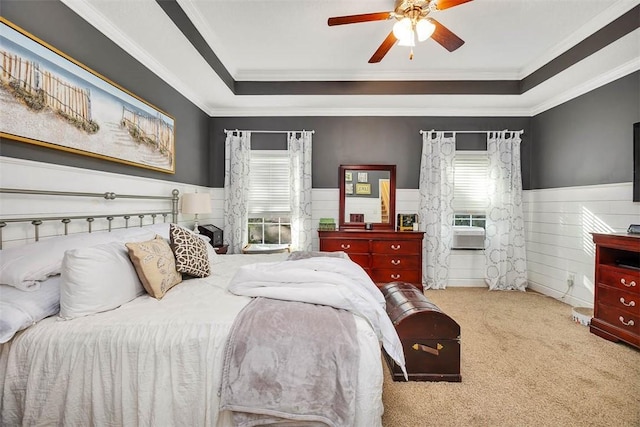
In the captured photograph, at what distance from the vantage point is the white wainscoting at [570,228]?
314 centimetres

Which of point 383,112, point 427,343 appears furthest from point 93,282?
point 383,112

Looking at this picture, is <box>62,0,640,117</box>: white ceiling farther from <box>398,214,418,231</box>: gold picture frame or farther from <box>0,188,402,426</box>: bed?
<box>0,188,402,426</box>: bed

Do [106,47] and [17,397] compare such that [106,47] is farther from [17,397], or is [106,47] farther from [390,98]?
[390,98]

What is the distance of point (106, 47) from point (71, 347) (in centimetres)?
230

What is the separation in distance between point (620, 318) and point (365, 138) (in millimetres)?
3496

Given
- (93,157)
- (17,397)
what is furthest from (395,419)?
(93,157)

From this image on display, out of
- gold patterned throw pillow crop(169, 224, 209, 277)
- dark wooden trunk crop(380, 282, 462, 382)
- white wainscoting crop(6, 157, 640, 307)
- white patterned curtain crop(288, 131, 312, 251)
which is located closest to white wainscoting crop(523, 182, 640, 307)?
white wainscoting crop(6, 157, 640, 307)

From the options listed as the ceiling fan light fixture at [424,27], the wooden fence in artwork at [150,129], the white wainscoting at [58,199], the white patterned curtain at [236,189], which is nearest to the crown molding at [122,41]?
the wooden fence in artwork at [150,129]

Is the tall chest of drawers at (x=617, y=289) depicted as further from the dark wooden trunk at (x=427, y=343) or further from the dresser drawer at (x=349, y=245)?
the dresser drawer at (x=349, y=245)

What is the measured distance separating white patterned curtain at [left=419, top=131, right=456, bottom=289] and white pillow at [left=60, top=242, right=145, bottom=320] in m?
3.83

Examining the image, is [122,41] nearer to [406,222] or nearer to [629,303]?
[406,222]

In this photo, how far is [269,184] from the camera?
4.49 m

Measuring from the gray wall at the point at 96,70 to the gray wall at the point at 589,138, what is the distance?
4.97m

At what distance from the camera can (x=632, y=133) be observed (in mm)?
2973
